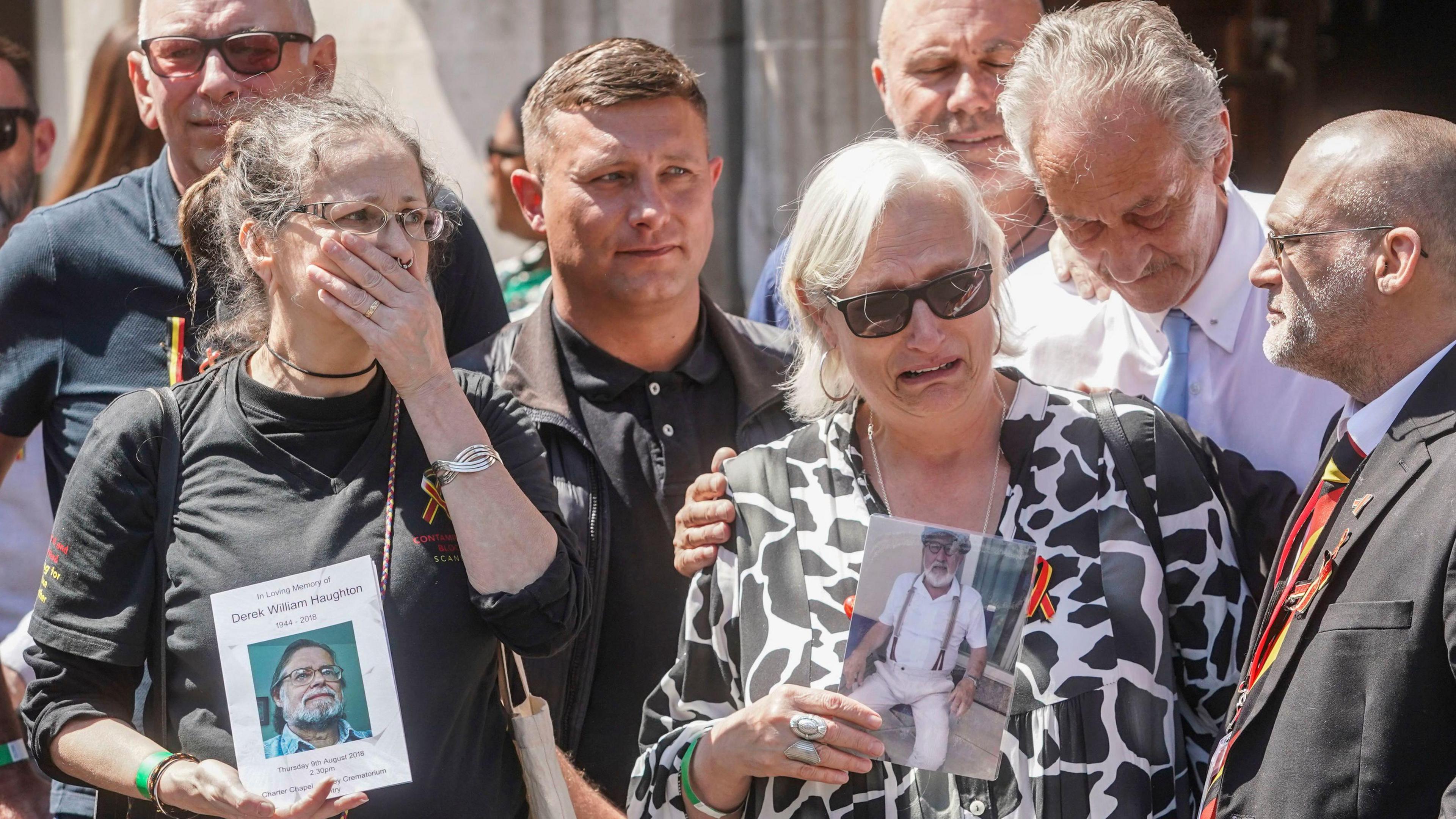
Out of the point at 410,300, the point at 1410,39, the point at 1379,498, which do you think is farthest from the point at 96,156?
the point at 1410,39

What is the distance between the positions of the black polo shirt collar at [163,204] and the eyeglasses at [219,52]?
20 cm

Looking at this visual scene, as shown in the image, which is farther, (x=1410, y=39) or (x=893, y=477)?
(x=1410, y=39)

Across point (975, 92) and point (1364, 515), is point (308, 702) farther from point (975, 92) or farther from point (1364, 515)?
point (975, 92)

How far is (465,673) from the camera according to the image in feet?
8.00

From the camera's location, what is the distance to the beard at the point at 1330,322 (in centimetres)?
229

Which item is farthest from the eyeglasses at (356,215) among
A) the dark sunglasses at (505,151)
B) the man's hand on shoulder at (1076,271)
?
the dark sunglasses at (505,151)

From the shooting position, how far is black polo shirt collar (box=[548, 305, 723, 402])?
10.9 feet

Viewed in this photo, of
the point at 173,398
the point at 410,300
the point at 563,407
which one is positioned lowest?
the point at 563,407

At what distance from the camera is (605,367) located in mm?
3359

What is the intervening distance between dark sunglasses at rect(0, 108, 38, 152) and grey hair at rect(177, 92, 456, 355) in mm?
1826

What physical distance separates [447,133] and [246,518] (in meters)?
4.13

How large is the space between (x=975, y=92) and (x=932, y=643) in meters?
1.82

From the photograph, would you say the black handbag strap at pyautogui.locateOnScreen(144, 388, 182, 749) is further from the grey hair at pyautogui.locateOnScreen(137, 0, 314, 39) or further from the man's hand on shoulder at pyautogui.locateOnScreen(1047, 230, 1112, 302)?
the man's hand on shoulder at pyautogui.locateOnScreen(1047, 230, 1112, 302)

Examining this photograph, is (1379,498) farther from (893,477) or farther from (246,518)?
(246,518)
